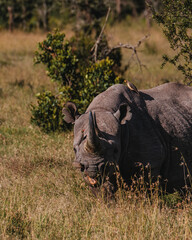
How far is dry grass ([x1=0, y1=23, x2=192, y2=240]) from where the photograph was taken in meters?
4.34

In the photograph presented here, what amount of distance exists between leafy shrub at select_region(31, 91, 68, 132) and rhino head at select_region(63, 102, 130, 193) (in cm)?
351

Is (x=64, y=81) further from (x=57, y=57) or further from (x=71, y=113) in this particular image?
(x=71, y=113)

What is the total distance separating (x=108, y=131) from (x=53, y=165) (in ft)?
7.32

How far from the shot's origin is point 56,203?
5.29m

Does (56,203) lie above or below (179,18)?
→ below

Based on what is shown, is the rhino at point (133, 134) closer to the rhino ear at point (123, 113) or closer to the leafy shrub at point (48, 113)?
the rhino ear at point (123, 113)

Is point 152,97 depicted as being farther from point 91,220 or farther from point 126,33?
point 126,33

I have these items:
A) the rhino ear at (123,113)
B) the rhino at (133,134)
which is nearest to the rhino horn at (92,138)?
the rhino at (133,134)


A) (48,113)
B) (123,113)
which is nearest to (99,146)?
(123,113)

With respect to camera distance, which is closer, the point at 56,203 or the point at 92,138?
the point at 92,138

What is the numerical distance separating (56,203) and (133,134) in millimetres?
1278

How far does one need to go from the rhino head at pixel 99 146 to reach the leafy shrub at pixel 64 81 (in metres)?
3.21

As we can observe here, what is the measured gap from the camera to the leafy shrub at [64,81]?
27.0ft

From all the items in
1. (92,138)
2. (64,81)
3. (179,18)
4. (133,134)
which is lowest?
(64,81)
